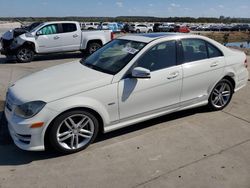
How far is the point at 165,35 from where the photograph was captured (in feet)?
16.0

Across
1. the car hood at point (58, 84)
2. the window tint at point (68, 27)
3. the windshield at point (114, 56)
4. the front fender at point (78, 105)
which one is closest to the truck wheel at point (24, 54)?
the window tint at point (68, 27)

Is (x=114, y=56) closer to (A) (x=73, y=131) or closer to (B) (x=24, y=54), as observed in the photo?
(A) (x=73, y=131)

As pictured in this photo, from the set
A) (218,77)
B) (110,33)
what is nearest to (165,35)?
(218,77)

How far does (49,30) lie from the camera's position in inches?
478

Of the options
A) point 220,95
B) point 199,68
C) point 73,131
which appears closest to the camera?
point 73,131

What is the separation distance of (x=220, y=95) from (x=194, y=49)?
1.12 m

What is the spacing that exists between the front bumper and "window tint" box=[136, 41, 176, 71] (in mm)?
1550

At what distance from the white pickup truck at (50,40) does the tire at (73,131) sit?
Result: 28.8ft

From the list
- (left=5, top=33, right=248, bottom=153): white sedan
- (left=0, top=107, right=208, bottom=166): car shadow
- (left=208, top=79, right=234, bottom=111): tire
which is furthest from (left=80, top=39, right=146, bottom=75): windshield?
(left=208, top=79, right=234, bottom=111): tire

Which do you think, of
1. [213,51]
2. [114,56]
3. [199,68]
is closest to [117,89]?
[114,56]

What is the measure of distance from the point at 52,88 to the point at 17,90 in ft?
1.89

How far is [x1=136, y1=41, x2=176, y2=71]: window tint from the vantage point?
437 cm

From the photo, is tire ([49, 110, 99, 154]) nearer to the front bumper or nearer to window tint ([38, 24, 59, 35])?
the front bumper

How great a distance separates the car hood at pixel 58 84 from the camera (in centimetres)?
372
